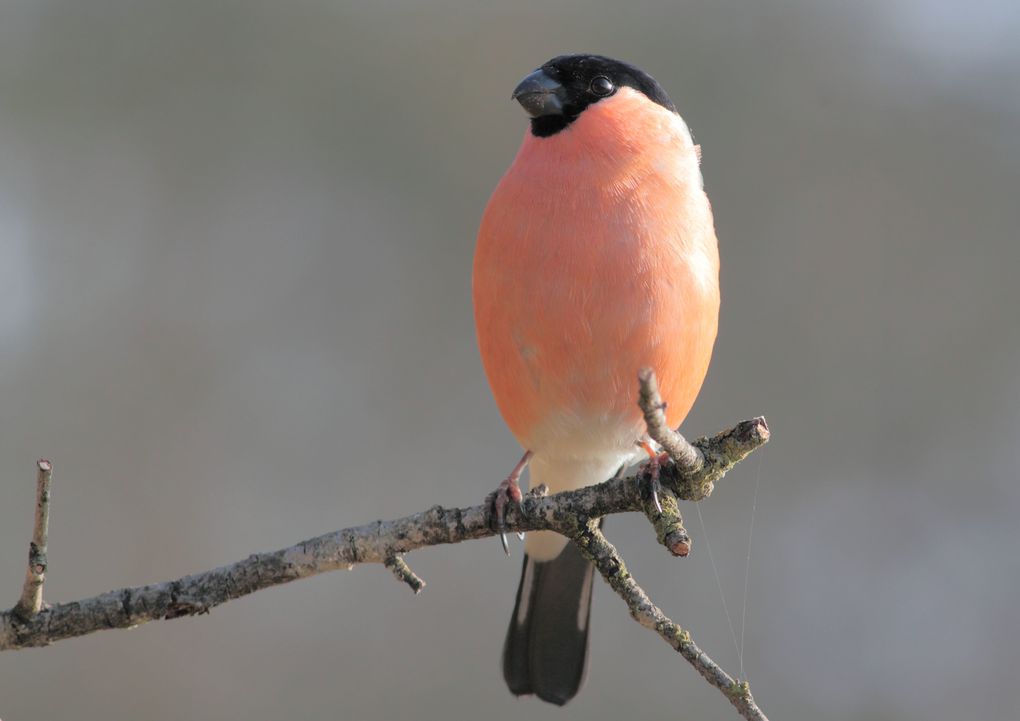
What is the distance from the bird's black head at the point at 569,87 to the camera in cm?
334

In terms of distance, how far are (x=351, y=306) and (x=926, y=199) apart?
3.88 meters

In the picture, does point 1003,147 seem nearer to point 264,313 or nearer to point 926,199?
point 926,199

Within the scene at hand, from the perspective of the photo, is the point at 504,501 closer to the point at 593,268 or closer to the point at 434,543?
the point at 434,543

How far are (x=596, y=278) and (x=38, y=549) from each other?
4.76 ft

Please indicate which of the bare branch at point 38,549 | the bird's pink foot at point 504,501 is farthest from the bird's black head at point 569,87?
the bare branch at point 38,549

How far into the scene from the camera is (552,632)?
12.8 ft

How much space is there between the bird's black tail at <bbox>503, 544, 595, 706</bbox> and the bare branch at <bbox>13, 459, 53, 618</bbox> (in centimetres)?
186

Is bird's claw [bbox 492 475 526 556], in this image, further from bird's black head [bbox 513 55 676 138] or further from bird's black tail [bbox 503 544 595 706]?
bird's black head [bbox 513 55 676 138]

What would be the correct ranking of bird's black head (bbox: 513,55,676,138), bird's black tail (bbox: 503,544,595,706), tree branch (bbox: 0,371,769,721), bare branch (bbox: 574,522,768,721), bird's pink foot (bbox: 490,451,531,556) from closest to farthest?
bare branch (bbox: 574,522,768,721) < tree branch (bbox: 0,371,769,721) < bird's pink foot (bbox: 490,451,531,556) < bird's black head (bbox: 513,55,676,138) < bird's black tail (bbox: 503,544,595,706)

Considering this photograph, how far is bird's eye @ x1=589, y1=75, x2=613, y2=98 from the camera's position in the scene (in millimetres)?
3395

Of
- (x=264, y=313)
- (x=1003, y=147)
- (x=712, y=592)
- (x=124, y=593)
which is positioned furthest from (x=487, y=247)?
(x=1003, y=147)

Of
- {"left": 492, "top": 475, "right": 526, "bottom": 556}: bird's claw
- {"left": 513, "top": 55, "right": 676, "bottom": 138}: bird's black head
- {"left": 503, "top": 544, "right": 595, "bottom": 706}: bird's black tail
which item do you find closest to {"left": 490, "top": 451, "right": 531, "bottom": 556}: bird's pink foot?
{"left": 492, "top": 475, "right": 526, "bottom": 556}: bird's claw

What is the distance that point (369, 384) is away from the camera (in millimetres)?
7270

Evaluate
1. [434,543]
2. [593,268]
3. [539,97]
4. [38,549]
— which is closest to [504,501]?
[434,543]
